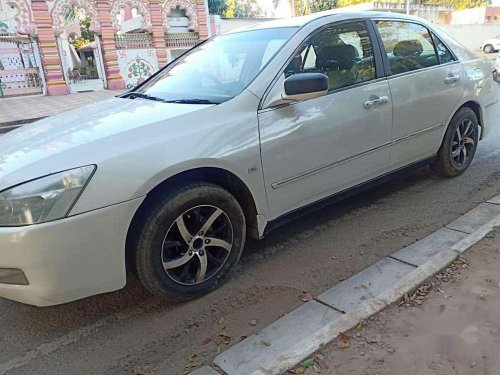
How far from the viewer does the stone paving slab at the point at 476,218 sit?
316 cm

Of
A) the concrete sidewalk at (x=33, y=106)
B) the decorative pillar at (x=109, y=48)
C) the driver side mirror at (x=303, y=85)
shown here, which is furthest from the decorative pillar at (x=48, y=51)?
the driver side mirror at (x=303, y=85)

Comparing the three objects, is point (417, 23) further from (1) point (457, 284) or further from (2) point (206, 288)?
(2) point (206, 288)

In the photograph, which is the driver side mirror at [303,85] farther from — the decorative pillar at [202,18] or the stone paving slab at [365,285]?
the decorative pillar at [202,18]

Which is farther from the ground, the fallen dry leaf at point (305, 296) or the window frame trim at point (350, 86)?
the window frame trim at point (350, 86)

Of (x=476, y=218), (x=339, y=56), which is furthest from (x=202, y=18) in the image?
(x=476, y=218)

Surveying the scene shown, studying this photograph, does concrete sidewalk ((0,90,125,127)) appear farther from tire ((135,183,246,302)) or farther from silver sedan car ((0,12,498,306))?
tire ((135,183,246,302))

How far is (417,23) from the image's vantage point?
393 centimetres

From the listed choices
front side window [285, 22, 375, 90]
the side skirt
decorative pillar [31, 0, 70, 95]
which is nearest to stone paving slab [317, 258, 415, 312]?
the side skirt

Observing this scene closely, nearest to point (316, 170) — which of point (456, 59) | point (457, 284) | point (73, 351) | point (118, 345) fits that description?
point (457, 284)

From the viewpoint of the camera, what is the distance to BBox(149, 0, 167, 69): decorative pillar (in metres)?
20.7

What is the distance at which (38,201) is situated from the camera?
6.63 ft

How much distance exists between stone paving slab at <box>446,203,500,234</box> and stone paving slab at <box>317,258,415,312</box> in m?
0.75

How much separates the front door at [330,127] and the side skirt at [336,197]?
46 millimetres

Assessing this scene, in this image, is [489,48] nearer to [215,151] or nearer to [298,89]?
[298,89]
